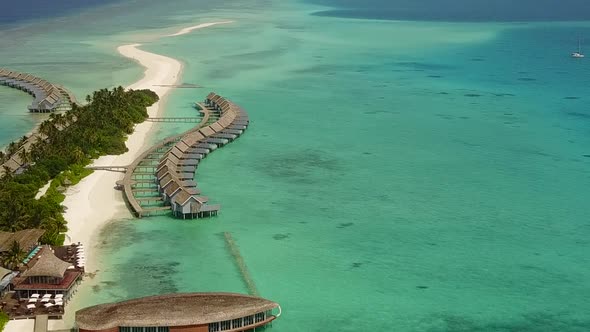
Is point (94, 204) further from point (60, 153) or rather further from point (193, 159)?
point (193, 159)

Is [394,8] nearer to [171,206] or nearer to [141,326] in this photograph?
[171,206]

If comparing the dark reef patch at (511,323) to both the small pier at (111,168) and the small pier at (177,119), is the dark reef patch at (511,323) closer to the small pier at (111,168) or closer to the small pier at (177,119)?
the small pier at (111,168)

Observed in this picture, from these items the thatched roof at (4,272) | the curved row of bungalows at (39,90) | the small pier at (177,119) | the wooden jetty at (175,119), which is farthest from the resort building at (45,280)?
the curved row of bungalows at (39,90)

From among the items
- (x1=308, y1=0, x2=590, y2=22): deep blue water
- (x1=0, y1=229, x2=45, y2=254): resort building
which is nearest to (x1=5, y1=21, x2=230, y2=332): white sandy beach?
(x1=0, y1=229, x2=45, y2=254): resort building

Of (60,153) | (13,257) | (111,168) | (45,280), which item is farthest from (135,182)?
(45,280)

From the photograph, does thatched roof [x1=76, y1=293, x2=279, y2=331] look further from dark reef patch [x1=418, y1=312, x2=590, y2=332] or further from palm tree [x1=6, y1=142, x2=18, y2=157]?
A: palm tree [x1=6, y1=142, x2=18, y2=157]
